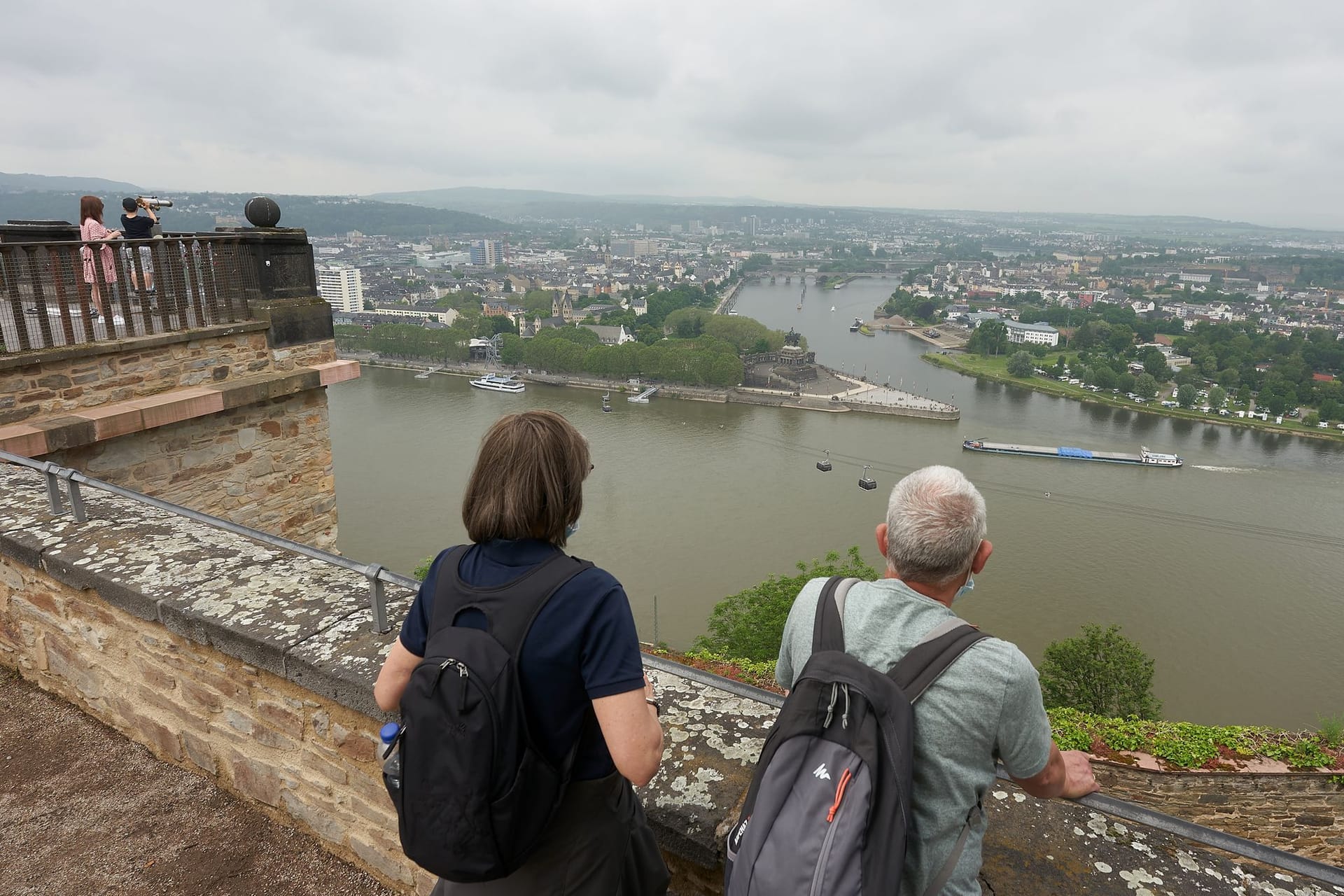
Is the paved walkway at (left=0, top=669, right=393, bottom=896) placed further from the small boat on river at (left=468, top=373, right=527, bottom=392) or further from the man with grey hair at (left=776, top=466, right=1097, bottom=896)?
the small boat on river at (left=468, top=373, right=527, bottom=392)

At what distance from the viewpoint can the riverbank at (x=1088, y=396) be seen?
30891 millimetres

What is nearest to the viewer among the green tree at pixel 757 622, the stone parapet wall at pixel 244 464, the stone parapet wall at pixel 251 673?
the stone parapet wall at pixel 251 673

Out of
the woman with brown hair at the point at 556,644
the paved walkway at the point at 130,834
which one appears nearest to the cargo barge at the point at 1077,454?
the paved walkway at the point at 130,834

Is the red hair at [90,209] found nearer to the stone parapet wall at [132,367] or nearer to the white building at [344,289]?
the stone parapet wall at [132,367]

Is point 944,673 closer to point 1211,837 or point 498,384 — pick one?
point 1211,837

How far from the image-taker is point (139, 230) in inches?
143

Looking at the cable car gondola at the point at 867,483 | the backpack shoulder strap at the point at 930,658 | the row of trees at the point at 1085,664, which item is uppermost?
the backpack shoulder strap at the point at 930,658

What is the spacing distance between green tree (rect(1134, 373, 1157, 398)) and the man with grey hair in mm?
39480

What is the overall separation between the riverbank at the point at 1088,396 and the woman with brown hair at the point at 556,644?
123 feet

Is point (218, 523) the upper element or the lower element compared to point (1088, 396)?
upper

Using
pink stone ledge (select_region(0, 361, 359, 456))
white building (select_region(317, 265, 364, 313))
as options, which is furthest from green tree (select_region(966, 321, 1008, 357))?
pink stone ledge (select_region(0, 361, 359, 456))

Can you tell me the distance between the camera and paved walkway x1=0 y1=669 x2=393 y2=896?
4.65ft

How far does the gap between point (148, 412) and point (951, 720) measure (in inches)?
134

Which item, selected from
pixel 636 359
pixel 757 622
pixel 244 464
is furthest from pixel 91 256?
pixel 636 359
